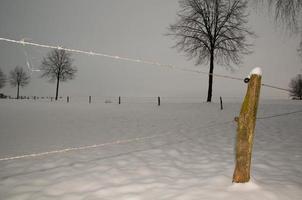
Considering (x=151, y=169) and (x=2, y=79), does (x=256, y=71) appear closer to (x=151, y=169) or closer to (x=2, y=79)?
(x=151, y=169)

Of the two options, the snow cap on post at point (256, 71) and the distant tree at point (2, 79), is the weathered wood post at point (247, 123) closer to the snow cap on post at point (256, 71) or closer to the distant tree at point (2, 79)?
the snow cap on post at point (256, 71)

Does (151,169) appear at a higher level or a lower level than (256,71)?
lower

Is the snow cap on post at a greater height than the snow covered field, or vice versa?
the snow cap on post

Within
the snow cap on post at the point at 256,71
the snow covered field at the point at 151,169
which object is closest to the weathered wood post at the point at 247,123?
the snow cap on post at the point at 256,71

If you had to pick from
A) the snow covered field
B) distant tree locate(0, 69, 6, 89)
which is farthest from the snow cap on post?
distant tree locate(0, 69, 6, 89)

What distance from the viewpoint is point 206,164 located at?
18.5 feet

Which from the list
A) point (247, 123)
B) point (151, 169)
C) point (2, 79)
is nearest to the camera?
point (247, 123)

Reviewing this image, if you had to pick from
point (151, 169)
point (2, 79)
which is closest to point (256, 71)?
point (151, 169)

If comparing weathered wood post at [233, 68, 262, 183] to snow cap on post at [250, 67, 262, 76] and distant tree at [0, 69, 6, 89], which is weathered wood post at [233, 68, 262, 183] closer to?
snow cap on post at [250, 67, 262, 76]

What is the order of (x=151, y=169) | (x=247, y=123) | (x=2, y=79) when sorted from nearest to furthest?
(x=247, y=123), (x=151, y=169), (x=2, y=79)

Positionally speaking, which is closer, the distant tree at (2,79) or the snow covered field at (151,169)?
the snow covered field at (151,169)

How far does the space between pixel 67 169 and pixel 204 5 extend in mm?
24447

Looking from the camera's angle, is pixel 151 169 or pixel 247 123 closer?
pixel 247 123

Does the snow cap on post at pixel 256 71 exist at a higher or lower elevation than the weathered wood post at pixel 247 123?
higher
